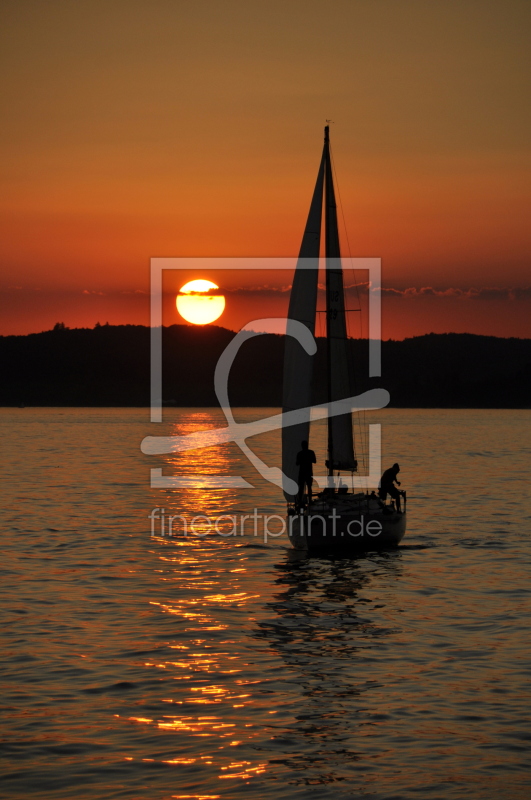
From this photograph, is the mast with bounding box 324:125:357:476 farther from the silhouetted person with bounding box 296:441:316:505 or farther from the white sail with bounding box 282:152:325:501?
the silhouetted person with bounding box 296:441:316:505

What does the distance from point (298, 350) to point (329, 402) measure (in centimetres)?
306

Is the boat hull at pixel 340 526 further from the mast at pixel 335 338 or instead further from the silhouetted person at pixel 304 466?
the mast at pixel 335 338

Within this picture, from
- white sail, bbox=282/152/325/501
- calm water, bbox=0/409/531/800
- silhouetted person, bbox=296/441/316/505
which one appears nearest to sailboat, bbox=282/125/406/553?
white sail, bbox=282/152/325/501

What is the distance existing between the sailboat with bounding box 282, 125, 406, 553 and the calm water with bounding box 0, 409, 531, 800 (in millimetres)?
1100

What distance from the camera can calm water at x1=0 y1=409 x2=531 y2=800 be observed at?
1341 cm

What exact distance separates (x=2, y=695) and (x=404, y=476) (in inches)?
2511

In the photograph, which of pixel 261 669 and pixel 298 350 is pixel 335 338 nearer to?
pixel 298 350

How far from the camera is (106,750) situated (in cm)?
1409

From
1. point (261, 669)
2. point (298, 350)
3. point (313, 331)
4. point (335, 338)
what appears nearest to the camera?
point (261, 669)

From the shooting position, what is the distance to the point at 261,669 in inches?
728

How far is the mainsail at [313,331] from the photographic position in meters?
30.1

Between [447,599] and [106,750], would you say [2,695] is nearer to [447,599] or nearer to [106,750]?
[106,750]

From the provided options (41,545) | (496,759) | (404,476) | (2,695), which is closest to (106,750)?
(2,695)

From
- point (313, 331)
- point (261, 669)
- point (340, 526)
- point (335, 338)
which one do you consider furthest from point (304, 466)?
point (261, 669)
